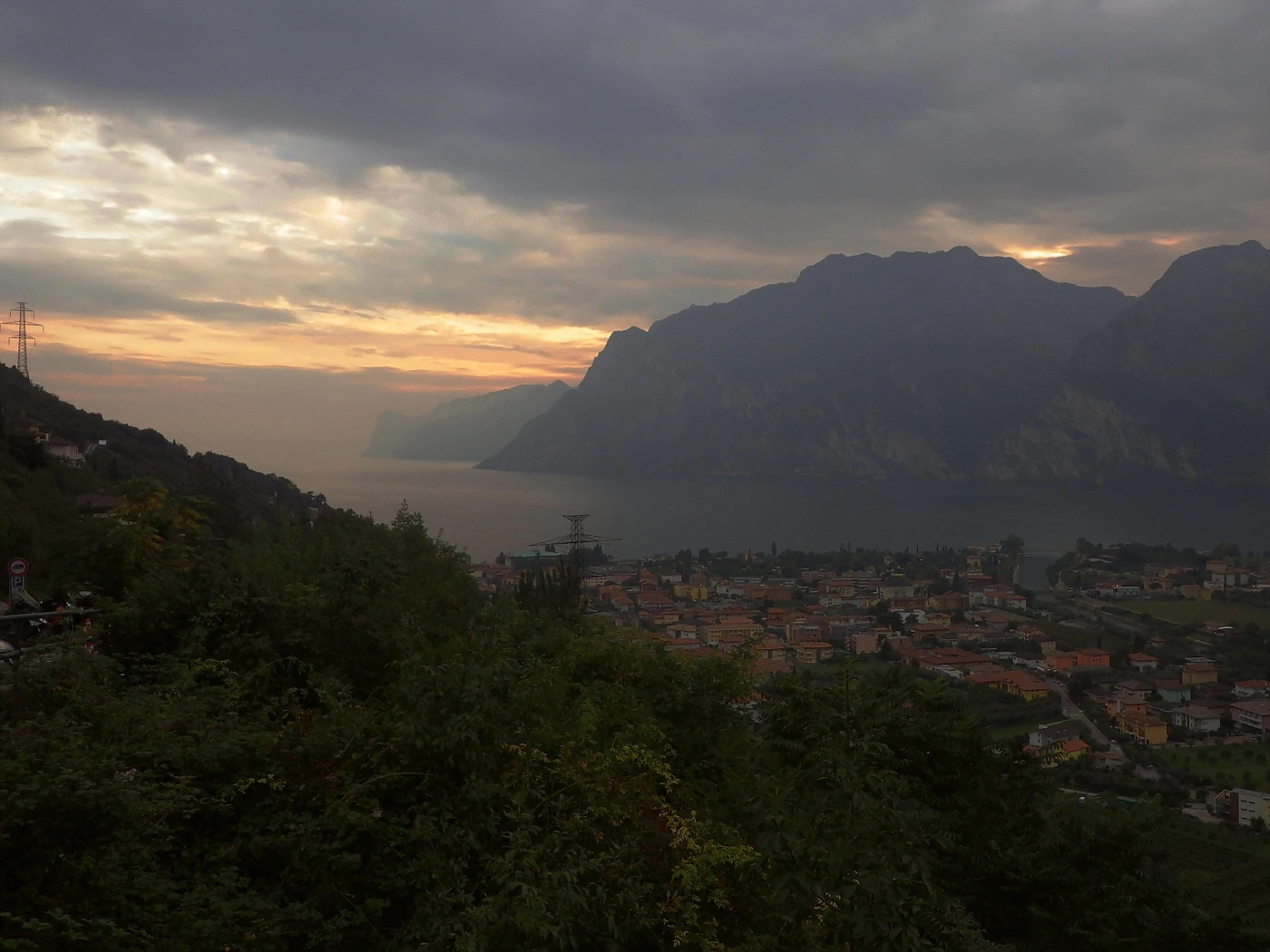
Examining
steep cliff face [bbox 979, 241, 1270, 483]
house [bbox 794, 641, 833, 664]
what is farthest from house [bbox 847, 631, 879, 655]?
steep cliff face [bbox 979, 241, 1270, 483]

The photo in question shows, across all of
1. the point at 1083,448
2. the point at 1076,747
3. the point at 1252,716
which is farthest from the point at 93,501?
the point at 1083,448

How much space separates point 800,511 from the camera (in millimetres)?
93062

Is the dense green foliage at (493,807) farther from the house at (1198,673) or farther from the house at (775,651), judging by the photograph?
the house at (1198,673)

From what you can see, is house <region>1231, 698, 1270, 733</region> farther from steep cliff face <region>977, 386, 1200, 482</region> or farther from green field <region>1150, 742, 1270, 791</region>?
steep cliff face <region>977, 386, 1200, 482</region>

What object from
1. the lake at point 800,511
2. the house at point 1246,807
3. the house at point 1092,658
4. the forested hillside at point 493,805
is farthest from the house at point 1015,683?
the lake at point 800,511

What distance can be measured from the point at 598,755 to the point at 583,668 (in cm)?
215

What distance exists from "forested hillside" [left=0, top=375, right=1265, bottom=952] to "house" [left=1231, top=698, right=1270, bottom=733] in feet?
65.8

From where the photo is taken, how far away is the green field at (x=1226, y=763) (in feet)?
56.4

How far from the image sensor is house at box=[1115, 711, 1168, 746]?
20109 mm

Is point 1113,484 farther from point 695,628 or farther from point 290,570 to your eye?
point 290,570

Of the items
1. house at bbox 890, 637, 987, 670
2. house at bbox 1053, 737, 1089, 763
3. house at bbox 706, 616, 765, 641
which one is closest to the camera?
house at bbox 1053, 737, 1089, 763

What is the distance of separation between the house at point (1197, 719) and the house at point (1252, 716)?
0.56 m

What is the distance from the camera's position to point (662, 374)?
17138 centimetres

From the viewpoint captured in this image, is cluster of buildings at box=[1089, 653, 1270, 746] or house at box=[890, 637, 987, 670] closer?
cluster of buildings at box=[1089, 653, 1270, 746]
